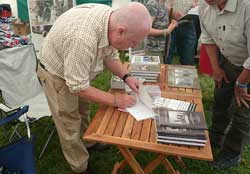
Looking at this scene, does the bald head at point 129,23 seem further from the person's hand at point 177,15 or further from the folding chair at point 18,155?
the person's hand at point 177,15

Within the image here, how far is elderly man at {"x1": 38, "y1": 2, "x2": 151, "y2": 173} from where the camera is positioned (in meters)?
1.65

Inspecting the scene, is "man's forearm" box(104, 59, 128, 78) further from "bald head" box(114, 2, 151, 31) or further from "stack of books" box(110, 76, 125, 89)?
"bald head" box(114, 2, 151, 31)

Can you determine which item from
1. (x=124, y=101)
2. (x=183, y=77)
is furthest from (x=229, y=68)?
(x=124, y=101)

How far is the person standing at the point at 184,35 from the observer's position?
3.94m

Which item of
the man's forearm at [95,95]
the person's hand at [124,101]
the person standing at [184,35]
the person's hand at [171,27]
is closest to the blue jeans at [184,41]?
the person standing at [184,35]

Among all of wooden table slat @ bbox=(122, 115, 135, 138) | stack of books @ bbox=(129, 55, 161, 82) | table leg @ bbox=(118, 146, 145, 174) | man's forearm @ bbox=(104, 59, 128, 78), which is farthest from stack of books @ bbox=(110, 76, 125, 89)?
table leg @ bbox=(118, 146, 145, 174)

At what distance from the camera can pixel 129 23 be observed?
162 cm

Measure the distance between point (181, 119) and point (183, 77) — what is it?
74cm

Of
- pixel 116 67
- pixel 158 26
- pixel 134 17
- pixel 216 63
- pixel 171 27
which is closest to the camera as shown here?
pixel 134 17

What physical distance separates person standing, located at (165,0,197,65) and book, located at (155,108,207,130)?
7.55ft

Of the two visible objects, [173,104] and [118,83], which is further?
[118,83]

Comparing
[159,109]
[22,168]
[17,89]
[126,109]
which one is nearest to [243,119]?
[159,109]

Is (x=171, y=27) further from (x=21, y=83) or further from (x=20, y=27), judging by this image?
(x=20, y=27)

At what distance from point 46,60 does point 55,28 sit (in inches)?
8.6
